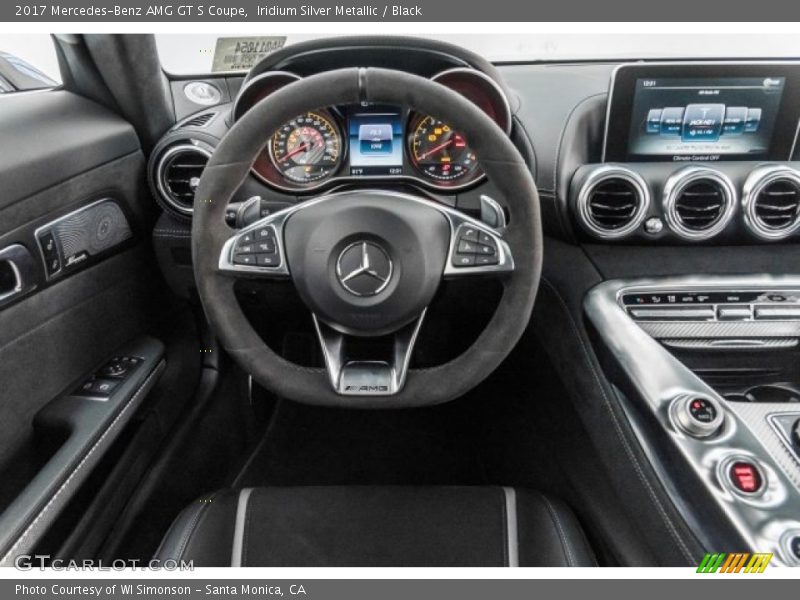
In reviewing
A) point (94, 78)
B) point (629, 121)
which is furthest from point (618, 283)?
point (94, 78)

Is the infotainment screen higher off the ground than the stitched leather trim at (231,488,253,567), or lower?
higher

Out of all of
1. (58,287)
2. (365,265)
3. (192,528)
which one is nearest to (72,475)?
(192,528)

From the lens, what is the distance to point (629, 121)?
5.07 ft

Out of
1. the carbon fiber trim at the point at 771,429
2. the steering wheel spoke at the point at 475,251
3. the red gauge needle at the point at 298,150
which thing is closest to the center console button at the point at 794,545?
the carbon fiber trim at the point at 771,429

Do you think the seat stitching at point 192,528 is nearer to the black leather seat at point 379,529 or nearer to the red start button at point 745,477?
the black leather seat at point 379,529

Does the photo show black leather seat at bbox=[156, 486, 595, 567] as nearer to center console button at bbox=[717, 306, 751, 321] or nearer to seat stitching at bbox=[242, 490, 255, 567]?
seat stitching at bbox=[242, 490, 255, 567]

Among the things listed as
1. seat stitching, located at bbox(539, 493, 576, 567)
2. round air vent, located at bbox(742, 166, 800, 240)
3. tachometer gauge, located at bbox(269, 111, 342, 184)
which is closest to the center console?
round air vent, located at bbox(742, 166, 800, 240)

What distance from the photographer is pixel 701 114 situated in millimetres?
1543

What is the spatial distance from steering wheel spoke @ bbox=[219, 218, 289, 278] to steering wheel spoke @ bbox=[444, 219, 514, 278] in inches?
12.1

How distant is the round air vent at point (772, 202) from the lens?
1.53m

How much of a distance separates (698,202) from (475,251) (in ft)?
1.99

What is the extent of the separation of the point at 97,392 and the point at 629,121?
129 centimetres

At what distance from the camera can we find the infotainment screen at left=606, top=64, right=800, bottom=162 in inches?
59.2

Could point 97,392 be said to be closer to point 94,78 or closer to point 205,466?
point 205,466
